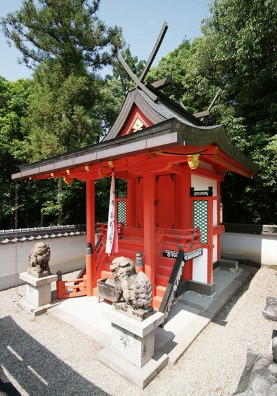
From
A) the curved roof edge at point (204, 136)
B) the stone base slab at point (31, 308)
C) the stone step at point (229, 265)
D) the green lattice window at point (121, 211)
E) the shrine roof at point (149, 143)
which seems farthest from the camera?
the green lattice window at point (121, 211)

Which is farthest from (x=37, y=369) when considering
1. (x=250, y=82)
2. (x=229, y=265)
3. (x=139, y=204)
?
(x=250, y=82)

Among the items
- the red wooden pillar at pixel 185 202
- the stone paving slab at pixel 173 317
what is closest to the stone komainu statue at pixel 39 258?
the stone paving slab at pixel 173 317

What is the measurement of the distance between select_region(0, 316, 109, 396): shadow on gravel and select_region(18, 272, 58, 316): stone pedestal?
93 cm

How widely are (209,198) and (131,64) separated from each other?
22510 millimetres

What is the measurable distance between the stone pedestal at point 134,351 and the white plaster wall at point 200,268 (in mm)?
3354

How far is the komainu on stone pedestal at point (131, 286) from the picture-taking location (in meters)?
4.25

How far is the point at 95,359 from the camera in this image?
4578 mm

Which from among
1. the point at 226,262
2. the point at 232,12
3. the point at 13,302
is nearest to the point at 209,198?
the point at 226,262

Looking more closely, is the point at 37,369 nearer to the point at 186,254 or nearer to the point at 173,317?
the point at 173,317

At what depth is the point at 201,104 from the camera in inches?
678

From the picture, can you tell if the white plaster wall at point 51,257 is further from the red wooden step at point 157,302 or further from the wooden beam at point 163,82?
the wooden beam at point 163,82

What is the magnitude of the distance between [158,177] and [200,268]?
12.0 feet

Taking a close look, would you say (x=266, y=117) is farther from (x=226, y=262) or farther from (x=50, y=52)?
(x=50, y=52)

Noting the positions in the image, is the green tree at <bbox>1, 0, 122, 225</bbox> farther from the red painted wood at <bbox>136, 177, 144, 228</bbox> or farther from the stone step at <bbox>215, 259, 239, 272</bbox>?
the stone step at <bbox>215, 259, 239, 272</bbox>
